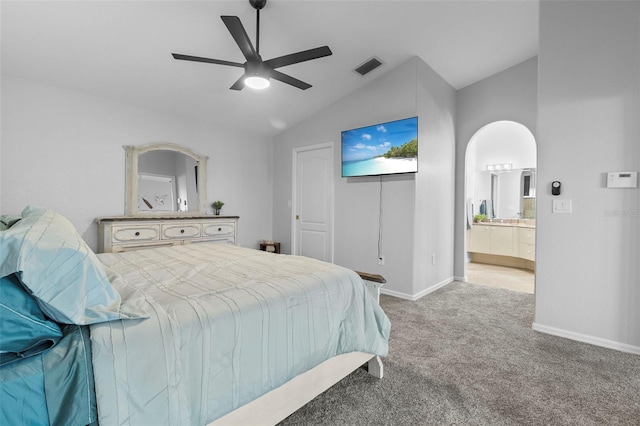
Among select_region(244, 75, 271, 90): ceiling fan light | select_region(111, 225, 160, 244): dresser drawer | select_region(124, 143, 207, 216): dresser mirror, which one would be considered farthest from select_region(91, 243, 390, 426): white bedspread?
select_region(124, 143, 207, 216): dresser mirror

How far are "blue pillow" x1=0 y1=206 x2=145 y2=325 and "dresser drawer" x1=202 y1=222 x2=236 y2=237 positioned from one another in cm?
329

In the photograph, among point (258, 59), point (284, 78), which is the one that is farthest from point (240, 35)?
point (284, 78)

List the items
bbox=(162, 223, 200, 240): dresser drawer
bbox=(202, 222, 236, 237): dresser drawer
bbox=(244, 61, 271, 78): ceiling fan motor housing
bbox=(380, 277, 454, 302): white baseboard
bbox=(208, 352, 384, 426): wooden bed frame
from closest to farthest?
bbox=(208, 352, 384, 426): wooden bed frame
bbox=(244, 61, 271, 78): ceiling fan motor housing
bbox=(380, 277, 454, 302): white baseboard
bbox=(162, 223, 200, 240): dresser drawer
bbox=(202, 222, 236, 237): dresser drawer

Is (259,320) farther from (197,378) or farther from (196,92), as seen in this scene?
(196,92)

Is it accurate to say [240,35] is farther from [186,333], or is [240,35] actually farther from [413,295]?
[413,295]

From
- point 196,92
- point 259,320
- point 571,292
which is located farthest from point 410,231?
point 196,92

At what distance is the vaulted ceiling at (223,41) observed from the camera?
8.33 feet

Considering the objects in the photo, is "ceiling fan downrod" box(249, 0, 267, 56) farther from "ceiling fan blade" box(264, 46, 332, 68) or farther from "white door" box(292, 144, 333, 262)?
"white door" box(292, 144, 333, 262)

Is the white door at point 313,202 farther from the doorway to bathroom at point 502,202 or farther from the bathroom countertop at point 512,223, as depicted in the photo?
the bathroom countertop at point 512,223

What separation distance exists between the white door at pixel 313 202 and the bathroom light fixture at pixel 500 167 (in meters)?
3.42

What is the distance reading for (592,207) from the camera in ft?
7.93

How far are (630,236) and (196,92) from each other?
4627 mm

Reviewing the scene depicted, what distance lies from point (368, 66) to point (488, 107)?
1.93 metres

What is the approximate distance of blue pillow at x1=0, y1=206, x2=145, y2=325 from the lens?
826mm
